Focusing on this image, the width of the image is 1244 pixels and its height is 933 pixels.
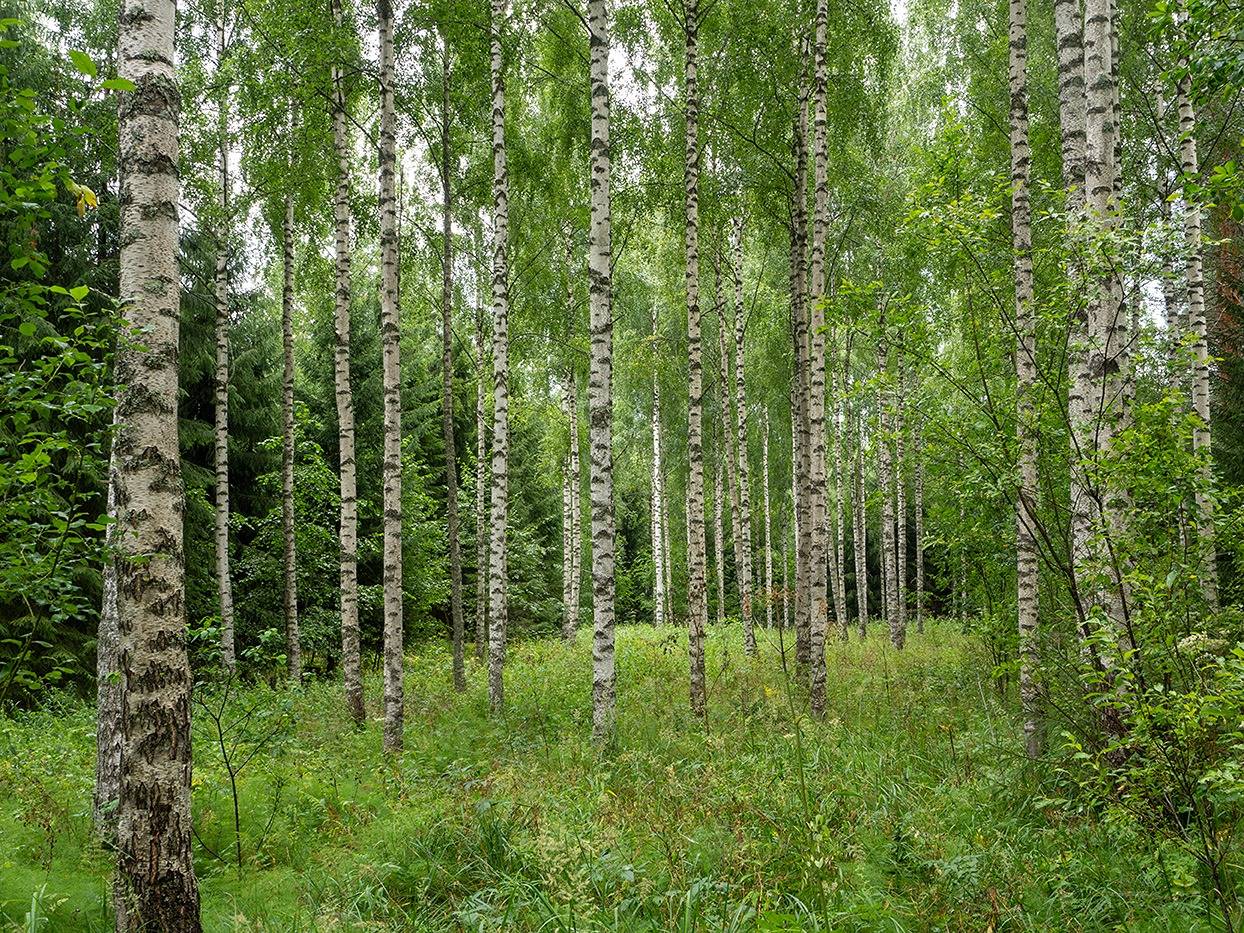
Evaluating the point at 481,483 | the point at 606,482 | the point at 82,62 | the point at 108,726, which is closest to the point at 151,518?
the point at 82,62

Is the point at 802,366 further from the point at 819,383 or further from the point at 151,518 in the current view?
the point at 151,518

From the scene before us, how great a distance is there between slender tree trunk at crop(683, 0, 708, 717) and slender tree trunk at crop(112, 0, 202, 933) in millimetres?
5928

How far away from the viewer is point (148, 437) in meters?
3.67

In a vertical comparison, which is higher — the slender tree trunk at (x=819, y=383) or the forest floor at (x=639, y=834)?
the slender tree trunk at (x=819, y=383)

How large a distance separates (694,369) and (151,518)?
683 cm

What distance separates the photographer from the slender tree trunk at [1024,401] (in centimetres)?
557

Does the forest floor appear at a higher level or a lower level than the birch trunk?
lower

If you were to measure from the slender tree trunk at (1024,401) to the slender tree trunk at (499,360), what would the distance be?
6.02m

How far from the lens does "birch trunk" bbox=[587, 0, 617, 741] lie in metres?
7.55

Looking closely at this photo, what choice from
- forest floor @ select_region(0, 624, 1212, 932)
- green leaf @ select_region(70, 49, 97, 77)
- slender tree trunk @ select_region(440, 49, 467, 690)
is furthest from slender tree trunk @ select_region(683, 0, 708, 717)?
green leaf @ select_region(70, 49, 97, 77)

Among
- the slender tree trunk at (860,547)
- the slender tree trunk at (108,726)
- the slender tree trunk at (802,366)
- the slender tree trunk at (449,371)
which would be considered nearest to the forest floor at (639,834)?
the slender tree trunk at (108,726)

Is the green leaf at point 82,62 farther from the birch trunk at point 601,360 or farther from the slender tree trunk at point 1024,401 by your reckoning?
the slender tree trunk at point 1024,401

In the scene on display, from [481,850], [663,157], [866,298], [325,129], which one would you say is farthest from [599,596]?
[663,157]

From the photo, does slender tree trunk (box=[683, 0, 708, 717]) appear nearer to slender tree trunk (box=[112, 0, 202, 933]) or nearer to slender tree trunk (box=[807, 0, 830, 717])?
slender tree trunk (box=[807, 0, 830, 717])
